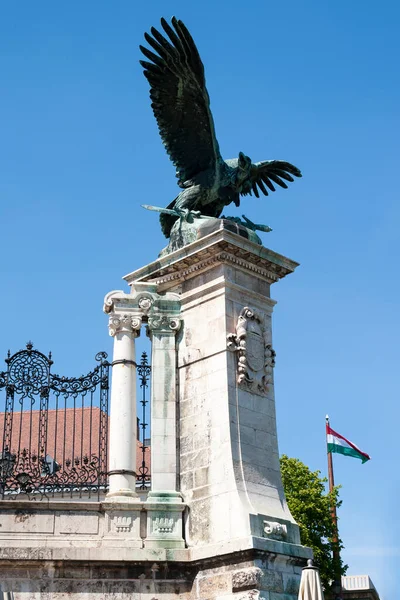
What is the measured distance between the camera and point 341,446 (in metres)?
25.7

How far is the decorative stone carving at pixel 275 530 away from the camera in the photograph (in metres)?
10.2

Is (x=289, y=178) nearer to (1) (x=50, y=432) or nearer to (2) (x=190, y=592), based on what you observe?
(2) (x=190, y=592)

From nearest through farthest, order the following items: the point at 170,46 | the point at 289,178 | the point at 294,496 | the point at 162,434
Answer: the point at 162,434, the point at 170,46, the point at 289,178, the point at 294,496

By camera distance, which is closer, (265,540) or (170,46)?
(265,540)

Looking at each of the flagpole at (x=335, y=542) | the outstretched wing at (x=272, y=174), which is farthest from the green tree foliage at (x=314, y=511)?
the outstretched wing at (x=272, y=174)

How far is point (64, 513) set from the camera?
10.6 meters

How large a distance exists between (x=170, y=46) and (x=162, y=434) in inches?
224

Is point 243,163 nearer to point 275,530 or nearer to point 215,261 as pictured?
point 215,261

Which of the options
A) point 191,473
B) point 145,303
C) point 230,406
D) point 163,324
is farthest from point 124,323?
point 191,473

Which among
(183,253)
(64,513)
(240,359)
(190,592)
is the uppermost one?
(183,253)

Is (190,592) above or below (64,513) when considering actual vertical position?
below

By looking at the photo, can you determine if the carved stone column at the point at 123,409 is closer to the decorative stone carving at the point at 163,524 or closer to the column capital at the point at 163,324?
the column capital at the point at 163,324

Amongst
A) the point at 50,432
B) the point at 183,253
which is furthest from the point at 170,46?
the point at 50,432

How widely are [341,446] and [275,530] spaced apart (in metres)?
15.8
